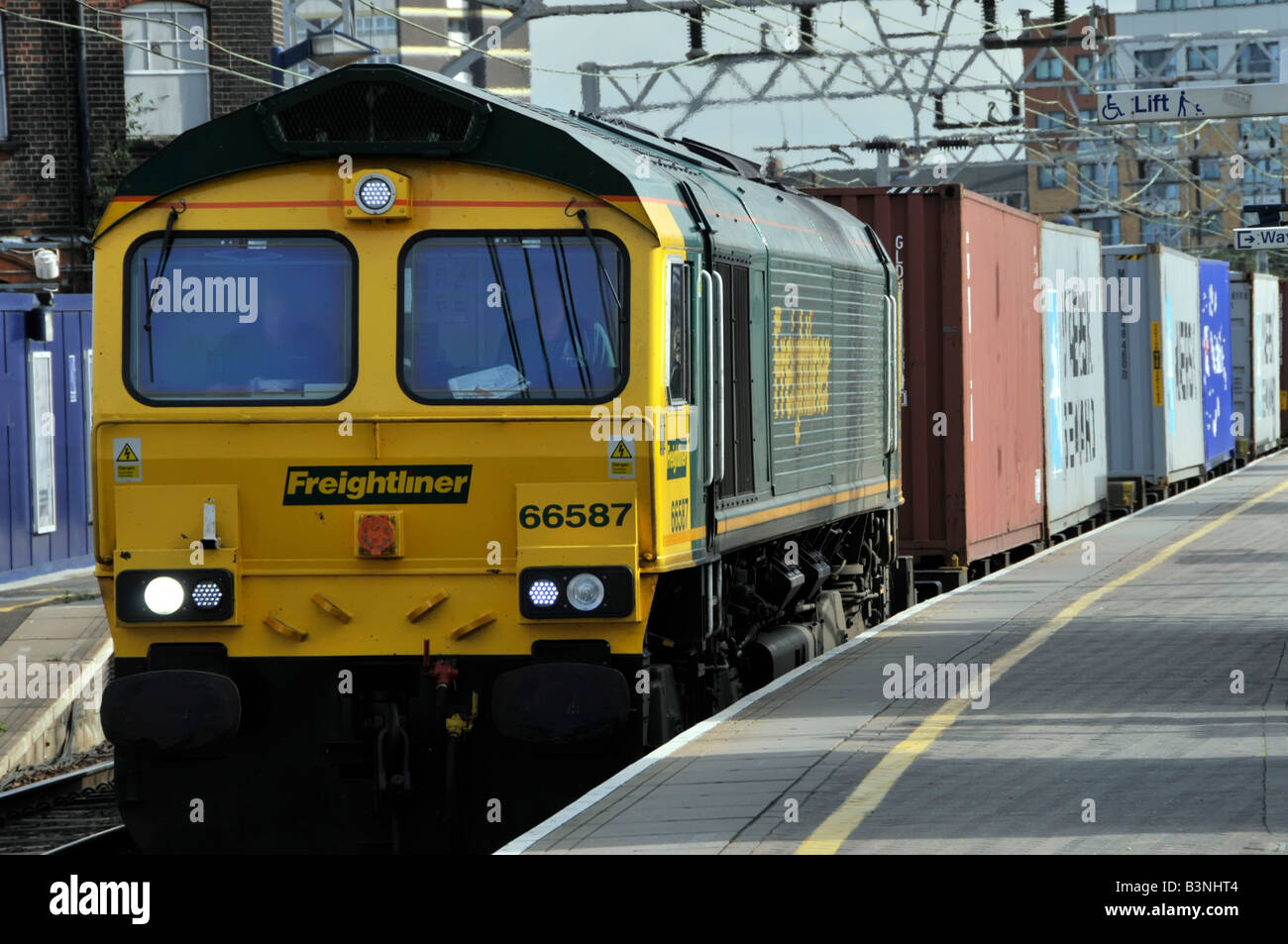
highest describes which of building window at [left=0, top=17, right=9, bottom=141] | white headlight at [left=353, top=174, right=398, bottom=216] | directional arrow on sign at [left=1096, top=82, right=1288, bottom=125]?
building window at [left=0, top=17, right=9, bottom=141]

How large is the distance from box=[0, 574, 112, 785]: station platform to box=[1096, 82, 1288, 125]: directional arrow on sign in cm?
1428

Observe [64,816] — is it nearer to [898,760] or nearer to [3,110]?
[898,760]

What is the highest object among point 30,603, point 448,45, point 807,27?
point 448,45

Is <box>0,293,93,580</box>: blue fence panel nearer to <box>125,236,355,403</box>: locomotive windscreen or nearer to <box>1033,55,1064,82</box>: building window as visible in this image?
<box>125,236,355,403</box>: locomotive windscreen

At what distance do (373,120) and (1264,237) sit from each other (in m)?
25.8

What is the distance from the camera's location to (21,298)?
61.3ft

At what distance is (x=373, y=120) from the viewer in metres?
8.99

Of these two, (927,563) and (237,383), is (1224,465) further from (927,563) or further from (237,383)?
(237,383)

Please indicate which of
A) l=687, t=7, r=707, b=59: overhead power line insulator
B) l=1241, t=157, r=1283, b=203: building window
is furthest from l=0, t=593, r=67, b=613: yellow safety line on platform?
l=1241, t=157, r=1283, b=203: building window

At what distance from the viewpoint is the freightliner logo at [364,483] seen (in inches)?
348

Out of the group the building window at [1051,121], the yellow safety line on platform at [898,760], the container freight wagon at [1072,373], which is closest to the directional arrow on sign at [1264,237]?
the building window at [1051,121]

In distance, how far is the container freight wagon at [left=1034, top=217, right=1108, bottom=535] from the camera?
67.7ft

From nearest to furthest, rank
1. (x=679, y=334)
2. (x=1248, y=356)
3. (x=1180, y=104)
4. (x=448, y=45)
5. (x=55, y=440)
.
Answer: (x=679, y=334) → (x=55, y=440) → (x=1180, y=104) → (x=1248, y=356) → (x=448, y=45)

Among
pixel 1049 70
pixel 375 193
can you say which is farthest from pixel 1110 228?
pixel 375 193
